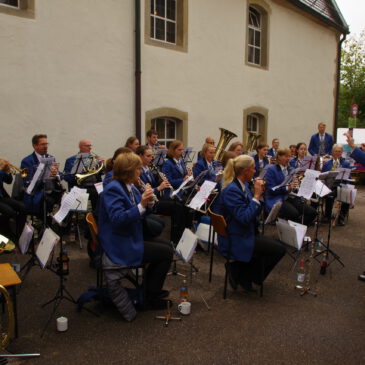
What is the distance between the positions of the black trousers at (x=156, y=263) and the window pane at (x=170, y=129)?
637cm

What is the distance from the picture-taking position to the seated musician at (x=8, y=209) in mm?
5883

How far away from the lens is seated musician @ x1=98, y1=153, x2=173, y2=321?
3.70 meters

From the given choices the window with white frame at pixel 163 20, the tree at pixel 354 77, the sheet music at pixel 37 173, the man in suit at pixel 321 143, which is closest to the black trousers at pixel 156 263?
the sheet music at pixel 37 173

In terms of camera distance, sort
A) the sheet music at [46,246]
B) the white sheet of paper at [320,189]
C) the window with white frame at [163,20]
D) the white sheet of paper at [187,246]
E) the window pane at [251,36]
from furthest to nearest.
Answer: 1. the window pane at [251,36]
2. the window with white frame at [163,20]
3. the white sheet of paper at [320,189]
4. the white sheet of paper at [187,246]
5. the sheet music at [46,246]

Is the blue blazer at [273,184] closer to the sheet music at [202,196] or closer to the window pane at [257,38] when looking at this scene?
the sheet music at [202,196]

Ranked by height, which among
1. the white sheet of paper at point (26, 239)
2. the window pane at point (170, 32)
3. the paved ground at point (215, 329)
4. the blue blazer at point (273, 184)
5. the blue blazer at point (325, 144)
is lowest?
the paved ground at point (215, 329)

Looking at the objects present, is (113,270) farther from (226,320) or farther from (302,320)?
(302,320)

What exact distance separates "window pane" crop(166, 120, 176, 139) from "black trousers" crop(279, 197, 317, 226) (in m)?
4.21

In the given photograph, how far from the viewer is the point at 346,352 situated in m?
3.44

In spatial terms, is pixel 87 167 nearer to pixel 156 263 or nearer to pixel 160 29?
pixel 156 263

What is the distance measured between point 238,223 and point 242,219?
0.17 metres

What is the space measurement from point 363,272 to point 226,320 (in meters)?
2.35

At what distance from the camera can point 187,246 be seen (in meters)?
4.38

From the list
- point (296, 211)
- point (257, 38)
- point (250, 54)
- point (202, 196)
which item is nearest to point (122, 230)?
point (202, 196)
